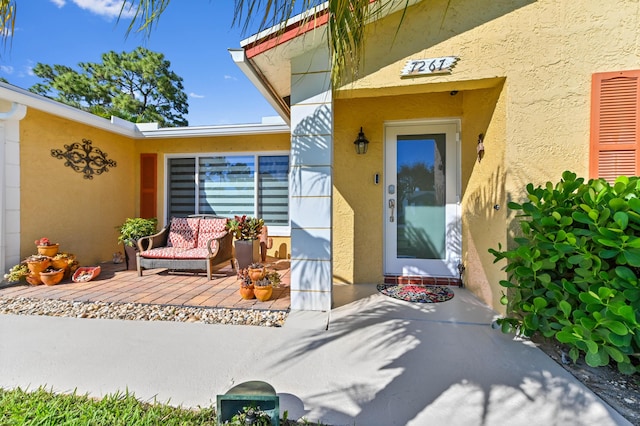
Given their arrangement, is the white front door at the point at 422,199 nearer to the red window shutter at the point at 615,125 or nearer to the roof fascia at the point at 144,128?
the red window shutter at the point at 615,125

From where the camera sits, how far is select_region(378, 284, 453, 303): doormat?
11.9ft

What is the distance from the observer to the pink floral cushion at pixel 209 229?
5.26 meters

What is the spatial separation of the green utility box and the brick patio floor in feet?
5.55

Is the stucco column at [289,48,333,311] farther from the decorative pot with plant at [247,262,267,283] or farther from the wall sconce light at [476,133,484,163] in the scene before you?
the wall sconce light at [476,133,484,163]

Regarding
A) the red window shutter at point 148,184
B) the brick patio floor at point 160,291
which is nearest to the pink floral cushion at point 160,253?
the brick patio floor at point 160,291

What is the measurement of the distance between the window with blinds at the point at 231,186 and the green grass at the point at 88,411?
15.6 feet

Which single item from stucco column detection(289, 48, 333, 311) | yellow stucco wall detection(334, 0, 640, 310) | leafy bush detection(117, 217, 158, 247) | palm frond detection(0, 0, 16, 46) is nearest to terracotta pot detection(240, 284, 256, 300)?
stucco column detection(289, 48, 333, 311)

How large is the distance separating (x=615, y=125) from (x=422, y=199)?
2.18 metres

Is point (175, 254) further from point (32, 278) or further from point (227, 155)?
point (227, 155)

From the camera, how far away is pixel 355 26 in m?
1.41

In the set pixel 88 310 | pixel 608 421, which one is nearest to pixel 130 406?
pixel 88 310

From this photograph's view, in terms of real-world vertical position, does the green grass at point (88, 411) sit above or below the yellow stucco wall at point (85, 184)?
below

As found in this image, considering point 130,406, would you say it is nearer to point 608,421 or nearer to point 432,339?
point 432,339

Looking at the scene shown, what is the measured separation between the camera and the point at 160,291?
394cm
